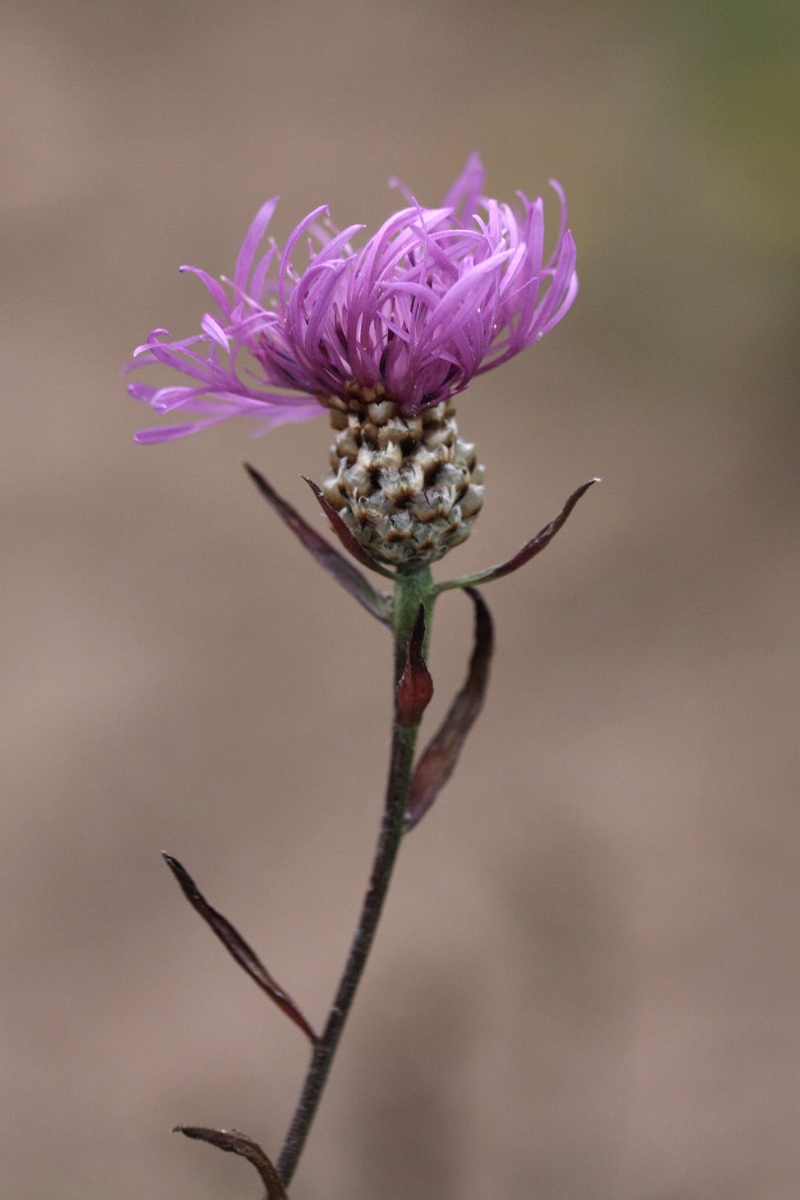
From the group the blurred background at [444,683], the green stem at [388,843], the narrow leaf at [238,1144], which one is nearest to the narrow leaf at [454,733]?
the green stem at [388,843]

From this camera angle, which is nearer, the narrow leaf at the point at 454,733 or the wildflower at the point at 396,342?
the wildflower at the point at 396,342

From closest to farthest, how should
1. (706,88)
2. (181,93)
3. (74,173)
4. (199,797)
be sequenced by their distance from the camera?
1. (199,797)
2. (706,88)
3. (74,173)
4. (181,93)

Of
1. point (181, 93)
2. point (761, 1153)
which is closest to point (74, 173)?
point (181, 93)

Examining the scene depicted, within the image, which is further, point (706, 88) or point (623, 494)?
point (706, 88)

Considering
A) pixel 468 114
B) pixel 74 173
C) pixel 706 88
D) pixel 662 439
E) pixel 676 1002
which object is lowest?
pixel 676 1002

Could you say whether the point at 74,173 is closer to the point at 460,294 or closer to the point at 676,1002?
the point at 676,1002

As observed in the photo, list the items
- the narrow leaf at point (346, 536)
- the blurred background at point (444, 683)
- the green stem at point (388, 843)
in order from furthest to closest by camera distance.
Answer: the blurred background at point (444, 683), the green stem at point (388, 843), the narrow leaf at point (346, 536)

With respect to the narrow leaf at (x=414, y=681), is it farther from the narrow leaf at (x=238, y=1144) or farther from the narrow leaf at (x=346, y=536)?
the narrow leaf at (x=238, y=1144)

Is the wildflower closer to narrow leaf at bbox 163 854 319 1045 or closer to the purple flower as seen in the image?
the purple flower
